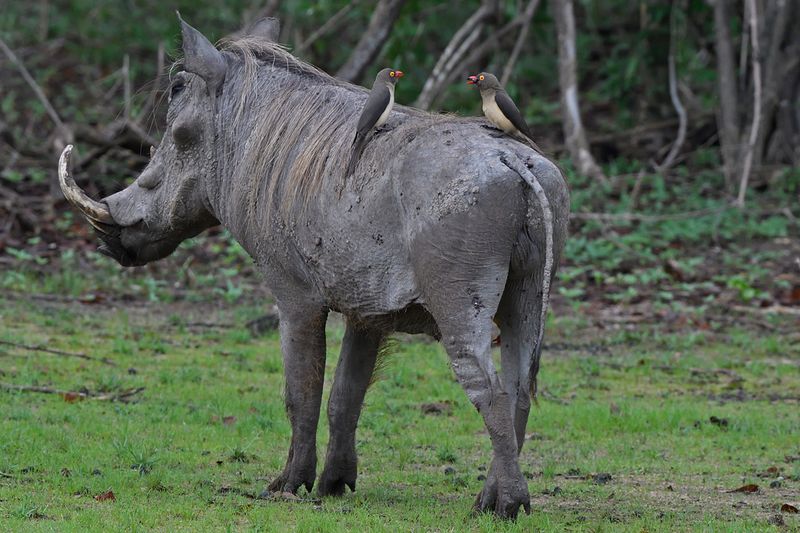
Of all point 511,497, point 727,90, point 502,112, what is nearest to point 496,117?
point 502,112

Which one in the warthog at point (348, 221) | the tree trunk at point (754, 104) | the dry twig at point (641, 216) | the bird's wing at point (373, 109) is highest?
the tree trunk at point (754, 104)

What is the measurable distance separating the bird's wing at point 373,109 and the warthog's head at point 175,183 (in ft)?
4.26

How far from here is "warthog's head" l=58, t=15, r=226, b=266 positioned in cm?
724

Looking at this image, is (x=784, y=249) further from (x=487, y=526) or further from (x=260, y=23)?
(x=487, y=526)

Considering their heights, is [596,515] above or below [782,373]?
below

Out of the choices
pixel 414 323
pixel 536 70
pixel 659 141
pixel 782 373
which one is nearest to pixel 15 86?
pixel 536 70

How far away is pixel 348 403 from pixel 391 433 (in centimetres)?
161

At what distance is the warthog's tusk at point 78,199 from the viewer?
298 inches

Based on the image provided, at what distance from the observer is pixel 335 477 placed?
22.2ft

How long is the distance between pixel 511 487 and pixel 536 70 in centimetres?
1433

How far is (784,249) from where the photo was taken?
47.0ft

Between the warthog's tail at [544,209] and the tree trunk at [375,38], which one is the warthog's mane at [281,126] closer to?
the warthog's tail at [544,209]

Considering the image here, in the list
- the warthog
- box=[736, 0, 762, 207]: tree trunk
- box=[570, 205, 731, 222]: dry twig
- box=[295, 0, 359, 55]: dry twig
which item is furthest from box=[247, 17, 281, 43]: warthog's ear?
box=[295, 0, 359, 55]: dry twig

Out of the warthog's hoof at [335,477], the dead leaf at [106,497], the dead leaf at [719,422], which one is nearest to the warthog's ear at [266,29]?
the warthog's hoof at [335,477]
